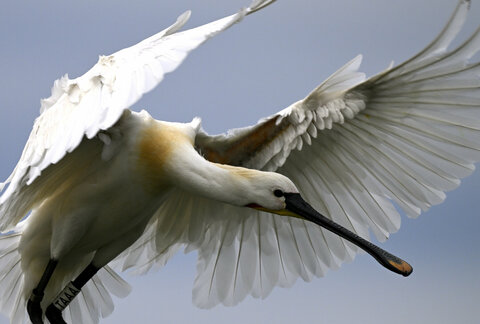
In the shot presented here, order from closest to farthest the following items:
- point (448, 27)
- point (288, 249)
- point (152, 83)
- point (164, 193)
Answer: point (152, 83) → point (448, 27) → point (164, 193) → point (288, 249)

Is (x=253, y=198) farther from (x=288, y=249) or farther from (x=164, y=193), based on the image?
(x=288, y=249)

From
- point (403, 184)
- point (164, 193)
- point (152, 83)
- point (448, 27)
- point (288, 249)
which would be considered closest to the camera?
point (152, 83)

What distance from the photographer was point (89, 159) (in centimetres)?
855

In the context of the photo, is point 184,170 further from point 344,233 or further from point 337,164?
point 337,164

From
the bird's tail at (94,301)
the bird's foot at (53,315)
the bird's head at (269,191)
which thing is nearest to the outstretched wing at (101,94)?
the bird's head at (269,191)

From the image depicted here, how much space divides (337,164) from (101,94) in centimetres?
265

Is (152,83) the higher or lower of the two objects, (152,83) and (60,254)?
the higher

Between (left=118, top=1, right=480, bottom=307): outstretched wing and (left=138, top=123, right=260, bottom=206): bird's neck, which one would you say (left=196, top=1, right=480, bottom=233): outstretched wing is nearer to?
(left=118, top=1, right=480, bottom=307): outstretched wing

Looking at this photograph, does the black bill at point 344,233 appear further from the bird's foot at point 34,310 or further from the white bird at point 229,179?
the bird's foot at point 34,310

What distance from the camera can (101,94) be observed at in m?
7.23

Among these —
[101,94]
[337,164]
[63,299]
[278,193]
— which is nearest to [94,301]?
[63,299]

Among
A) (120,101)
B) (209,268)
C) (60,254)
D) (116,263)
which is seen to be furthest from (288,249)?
(120,101)

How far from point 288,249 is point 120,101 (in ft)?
11.3

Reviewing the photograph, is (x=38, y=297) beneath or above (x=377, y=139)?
beneath
